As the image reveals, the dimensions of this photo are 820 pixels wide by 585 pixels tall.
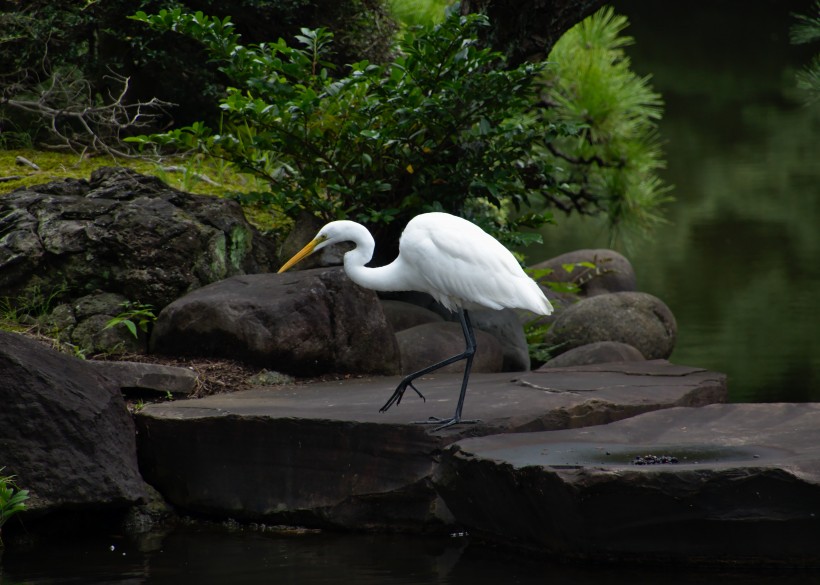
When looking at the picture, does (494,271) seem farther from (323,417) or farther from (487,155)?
(487,155)

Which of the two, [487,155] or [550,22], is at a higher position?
[550,22]

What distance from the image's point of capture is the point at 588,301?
711 centimetres

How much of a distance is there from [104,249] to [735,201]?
32.3 ft

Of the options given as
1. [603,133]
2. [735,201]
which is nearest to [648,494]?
[603,133]

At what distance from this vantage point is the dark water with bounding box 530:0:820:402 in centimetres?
795

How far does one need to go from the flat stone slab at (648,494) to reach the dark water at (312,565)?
7 centimetres

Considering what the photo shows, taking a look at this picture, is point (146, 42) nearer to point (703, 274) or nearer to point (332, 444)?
point (332, 444)

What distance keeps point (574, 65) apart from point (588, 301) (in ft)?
7.03

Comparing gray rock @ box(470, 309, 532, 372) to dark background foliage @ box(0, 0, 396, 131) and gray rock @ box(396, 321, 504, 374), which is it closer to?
gray rock @ box(396, 321, 504, 374)

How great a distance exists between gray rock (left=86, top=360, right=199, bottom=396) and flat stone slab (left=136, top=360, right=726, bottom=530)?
0.19 metres

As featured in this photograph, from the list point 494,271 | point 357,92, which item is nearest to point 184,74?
point 357,92

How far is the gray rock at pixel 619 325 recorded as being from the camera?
271 inches

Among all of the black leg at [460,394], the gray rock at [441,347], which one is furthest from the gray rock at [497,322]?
the black leg at [460,394]

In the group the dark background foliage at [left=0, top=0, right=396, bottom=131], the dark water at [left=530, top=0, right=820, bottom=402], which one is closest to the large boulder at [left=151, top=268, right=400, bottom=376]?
the dark water at [left=530, top=0, right=820, bottom=402]
